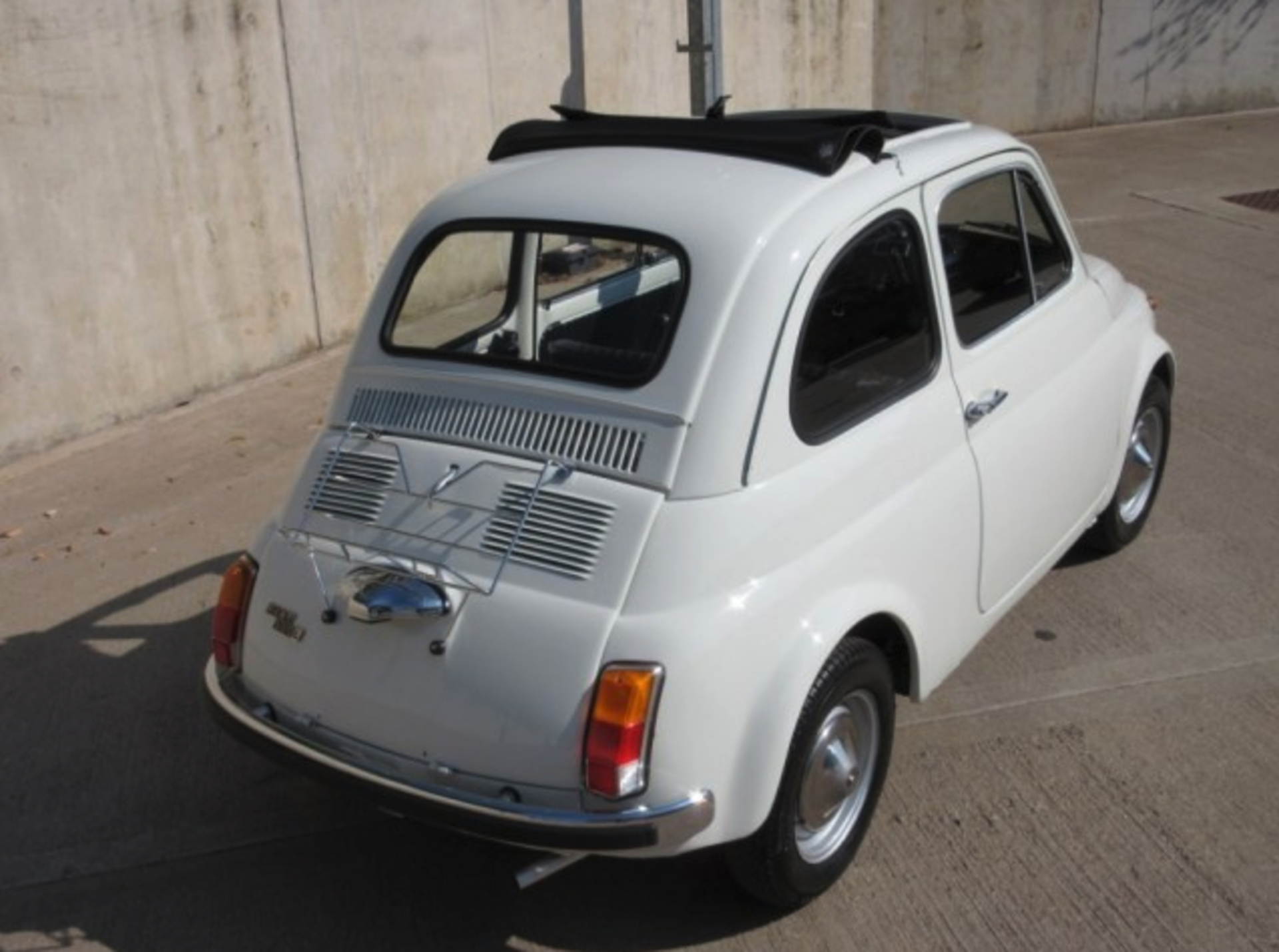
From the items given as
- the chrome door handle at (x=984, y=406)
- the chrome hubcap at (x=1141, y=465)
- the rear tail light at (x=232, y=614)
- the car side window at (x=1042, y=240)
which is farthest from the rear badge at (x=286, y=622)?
the chrome hubcap at (x=1141, y=465)

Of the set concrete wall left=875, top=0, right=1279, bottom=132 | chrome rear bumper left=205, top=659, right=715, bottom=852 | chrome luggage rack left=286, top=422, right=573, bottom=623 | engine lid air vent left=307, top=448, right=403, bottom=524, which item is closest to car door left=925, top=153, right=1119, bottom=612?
chrome luggage rack left=286, top=422, right=573, bottom=623

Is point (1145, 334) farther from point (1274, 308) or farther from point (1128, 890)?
point (1274, 308)

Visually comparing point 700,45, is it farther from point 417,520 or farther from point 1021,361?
point 417,520

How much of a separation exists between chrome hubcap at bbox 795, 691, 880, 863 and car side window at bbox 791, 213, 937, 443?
72 cm

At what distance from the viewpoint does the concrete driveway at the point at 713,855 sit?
3604mm

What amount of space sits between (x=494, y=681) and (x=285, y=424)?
Answer: 4353mm

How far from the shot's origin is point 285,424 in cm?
720

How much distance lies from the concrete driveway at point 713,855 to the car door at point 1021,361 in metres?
0.48

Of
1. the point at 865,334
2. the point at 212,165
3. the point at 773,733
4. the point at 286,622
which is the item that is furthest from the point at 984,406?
the point at 212,165

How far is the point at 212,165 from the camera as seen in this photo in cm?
740

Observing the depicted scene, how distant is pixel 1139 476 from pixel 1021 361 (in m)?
1.50

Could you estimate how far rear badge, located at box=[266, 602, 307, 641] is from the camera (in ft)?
11.4

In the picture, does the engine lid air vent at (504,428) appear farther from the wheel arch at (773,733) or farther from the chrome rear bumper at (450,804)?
the chrome rear bumper at (450,804)

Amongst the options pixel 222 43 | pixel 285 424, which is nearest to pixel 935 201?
pixel 285 424
